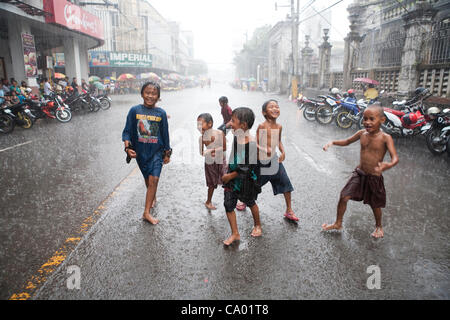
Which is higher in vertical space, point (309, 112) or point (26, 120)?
point (309, 112)

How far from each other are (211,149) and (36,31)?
63.7 ft

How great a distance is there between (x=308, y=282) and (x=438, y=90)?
32.3ft

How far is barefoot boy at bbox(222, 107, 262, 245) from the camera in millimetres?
2814

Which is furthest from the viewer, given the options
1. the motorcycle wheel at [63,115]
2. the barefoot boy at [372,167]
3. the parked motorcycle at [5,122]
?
the motorcycle wheel at [63,115]

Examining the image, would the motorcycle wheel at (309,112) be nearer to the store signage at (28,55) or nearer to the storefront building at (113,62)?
the store signage at (28,55)

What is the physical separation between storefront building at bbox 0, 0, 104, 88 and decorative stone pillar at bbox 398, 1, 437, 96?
551 inches

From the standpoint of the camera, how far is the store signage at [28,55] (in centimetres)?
1438

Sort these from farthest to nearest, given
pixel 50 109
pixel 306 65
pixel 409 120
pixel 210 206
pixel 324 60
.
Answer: pixel 306 65, pixel 324 60, pixel 50 109, pixel 409 120, pixel 210 206

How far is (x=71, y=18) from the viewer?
16250 mm

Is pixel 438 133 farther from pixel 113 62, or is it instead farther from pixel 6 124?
pixel 113 62

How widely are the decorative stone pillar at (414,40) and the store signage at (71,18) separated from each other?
14.6 meters

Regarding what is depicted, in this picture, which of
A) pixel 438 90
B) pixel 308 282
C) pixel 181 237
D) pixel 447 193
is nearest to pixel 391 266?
pixel 308 282

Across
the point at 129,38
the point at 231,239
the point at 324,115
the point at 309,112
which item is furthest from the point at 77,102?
the point at 129,38

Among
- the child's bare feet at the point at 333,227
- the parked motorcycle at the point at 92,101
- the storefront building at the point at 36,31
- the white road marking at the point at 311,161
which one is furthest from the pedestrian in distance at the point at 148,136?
the parked motorcycle at the point at 92,101
